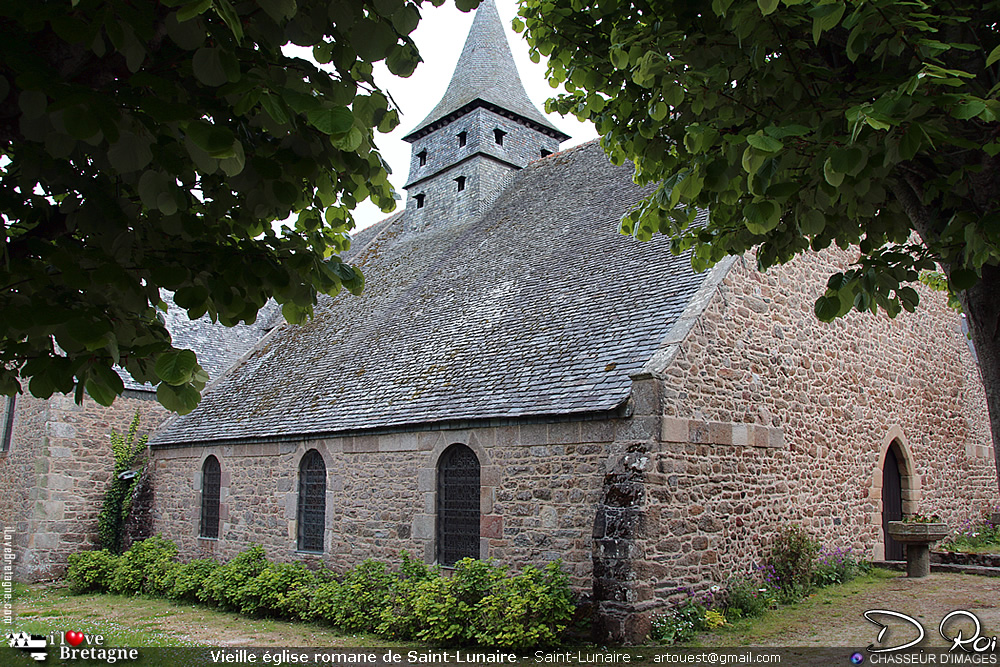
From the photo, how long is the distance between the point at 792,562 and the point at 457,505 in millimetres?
4807

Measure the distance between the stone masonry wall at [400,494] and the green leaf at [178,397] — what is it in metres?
6.01

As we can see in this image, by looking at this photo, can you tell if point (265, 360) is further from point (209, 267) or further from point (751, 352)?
point (209, 267)

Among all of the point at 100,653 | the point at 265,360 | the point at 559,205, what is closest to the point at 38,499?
the point at 265,360

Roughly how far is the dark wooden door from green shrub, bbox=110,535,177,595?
13313mm

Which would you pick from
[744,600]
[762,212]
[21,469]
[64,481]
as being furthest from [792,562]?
[21,469]

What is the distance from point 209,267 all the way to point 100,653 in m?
7.29

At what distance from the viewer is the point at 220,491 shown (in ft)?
48.0

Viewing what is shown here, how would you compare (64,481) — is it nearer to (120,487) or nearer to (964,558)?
(120,487)

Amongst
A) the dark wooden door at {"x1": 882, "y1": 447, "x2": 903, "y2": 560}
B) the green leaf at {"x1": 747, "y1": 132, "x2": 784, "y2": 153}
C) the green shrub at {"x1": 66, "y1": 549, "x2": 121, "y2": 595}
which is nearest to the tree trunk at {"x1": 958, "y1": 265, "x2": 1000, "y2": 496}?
the green leaf at {"x1": 747, "y1": 132, "x2": 784, "y2": 153}

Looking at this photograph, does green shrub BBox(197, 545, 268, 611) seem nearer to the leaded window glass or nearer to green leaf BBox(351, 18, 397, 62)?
the leaded window glass

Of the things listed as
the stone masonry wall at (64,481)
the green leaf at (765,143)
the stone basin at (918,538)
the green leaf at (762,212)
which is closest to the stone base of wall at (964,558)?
the stone basin at (918,538)

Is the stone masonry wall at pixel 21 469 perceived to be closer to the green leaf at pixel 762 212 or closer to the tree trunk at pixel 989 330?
the green leaf at pixel 762 212

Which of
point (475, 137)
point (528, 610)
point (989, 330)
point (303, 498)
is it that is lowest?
point (528, 610)
